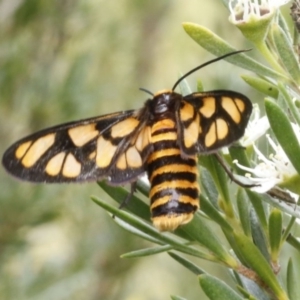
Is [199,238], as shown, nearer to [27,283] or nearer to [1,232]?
[1,232]

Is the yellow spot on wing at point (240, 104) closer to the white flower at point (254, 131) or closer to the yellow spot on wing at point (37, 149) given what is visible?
the white flower at point (254, 131)

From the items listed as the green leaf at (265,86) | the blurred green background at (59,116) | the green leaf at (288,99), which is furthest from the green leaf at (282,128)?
the blurred green background at (59,116)

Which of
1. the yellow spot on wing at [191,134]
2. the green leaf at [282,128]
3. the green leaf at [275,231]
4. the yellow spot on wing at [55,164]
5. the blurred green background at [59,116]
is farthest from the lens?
the blurred green background at [59,116]

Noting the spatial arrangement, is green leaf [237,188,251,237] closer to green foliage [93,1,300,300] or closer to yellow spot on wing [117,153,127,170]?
green foliage [93,1,300,300]

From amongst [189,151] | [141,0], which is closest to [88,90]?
[141,0]

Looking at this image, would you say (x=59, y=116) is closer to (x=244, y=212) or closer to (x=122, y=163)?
(x=122, y=163)

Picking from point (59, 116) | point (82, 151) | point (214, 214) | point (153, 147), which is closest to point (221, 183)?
point (214, 214)

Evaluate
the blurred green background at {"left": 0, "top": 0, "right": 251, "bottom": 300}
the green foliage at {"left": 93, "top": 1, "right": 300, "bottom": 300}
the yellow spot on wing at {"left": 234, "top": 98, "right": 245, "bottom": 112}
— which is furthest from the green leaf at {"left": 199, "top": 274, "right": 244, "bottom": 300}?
the blurred green background at {"left": 0, "top": 0, "right": 251, "bottom": 300}

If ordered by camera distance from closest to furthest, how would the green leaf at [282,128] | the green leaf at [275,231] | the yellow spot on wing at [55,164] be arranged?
the green leaf at [282,128] → the green leaf at [275,231] → the yellow spot on wing at [55,164]
